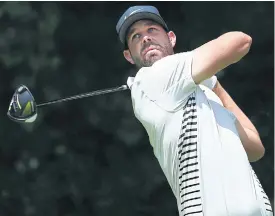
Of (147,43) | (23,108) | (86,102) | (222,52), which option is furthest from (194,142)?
(86,102)

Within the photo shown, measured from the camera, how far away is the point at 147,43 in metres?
2.68

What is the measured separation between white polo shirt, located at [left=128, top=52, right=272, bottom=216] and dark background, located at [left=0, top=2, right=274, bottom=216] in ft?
7.41

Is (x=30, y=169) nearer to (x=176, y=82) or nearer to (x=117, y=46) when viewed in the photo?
(x=117, y=46)

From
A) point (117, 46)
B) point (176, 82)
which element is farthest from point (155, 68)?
point (117, 46)

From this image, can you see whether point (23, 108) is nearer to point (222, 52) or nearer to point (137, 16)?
point (137, 16)

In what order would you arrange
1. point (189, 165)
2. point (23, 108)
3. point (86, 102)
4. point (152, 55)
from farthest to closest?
point (86, 102)
point (23, 108)
point (152, 55)
point (189, 165)

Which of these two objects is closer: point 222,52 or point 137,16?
point 222,52

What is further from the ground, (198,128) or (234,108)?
(234,108)

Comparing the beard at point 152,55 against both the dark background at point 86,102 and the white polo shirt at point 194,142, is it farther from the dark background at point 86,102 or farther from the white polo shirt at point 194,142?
the dark background at point 86,102

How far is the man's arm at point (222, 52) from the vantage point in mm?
2510

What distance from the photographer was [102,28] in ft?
16.0

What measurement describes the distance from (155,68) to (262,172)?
251 centimetres

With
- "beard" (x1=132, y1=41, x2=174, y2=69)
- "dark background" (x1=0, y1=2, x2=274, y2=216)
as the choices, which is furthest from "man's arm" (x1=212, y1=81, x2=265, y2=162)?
"dark background" (x1=0, y1=2, x2=274, y2=216)

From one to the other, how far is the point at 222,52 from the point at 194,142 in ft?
0.64
